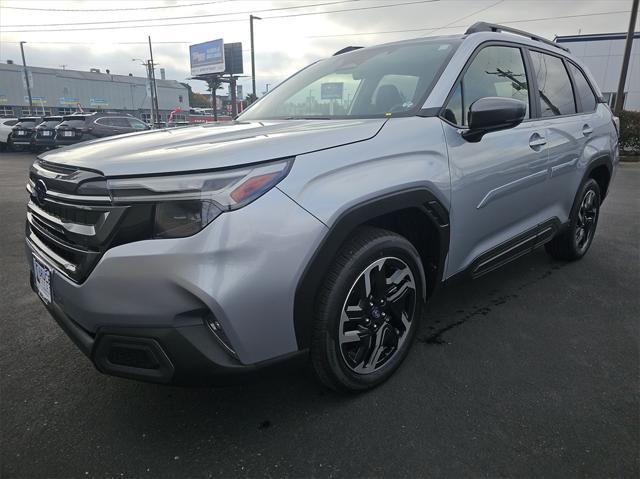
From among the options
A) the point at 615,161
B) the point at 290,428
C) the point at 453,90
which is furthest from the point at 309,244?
the point at 615,161

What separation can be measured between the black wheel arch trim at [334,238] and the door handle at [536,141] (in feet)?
3.92

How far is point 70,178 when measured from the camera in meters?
1.82

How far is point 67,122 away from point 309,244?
1660 centimetres

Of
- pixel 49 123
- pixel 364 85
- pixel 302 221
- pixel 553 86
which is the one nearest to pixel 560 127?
pixel 553 86

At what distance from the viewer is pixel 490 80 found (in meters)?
2.97

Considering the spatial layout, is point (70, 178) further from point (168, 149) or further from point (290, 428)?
point (290, 428)

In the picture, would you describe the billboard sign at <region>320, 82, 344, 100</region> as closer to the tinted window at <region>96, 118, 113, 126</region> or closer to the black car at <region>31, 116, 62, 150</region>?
the tinted window at <region>96, 118, 113, 126</region>

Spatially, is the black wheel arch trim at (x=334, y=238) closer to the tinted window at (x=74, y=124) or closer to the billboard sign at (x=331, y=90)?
the billboard sign at (x=331, y=90)

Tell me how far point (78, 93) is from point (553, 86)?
7636 cm

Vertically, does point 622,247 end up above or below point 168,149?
below

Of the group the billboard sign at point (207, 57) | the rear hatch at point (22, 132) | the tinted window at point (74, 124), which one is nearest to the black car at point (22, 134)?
the rear hatch at point (22, 132)

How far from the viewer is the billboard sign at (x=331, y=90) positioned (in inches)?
119

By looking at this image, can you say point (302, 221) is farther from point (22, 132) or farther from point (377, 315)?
point (22, 132)

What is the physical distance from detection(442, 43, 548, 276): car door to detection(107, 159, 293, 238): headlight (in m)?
1.27
